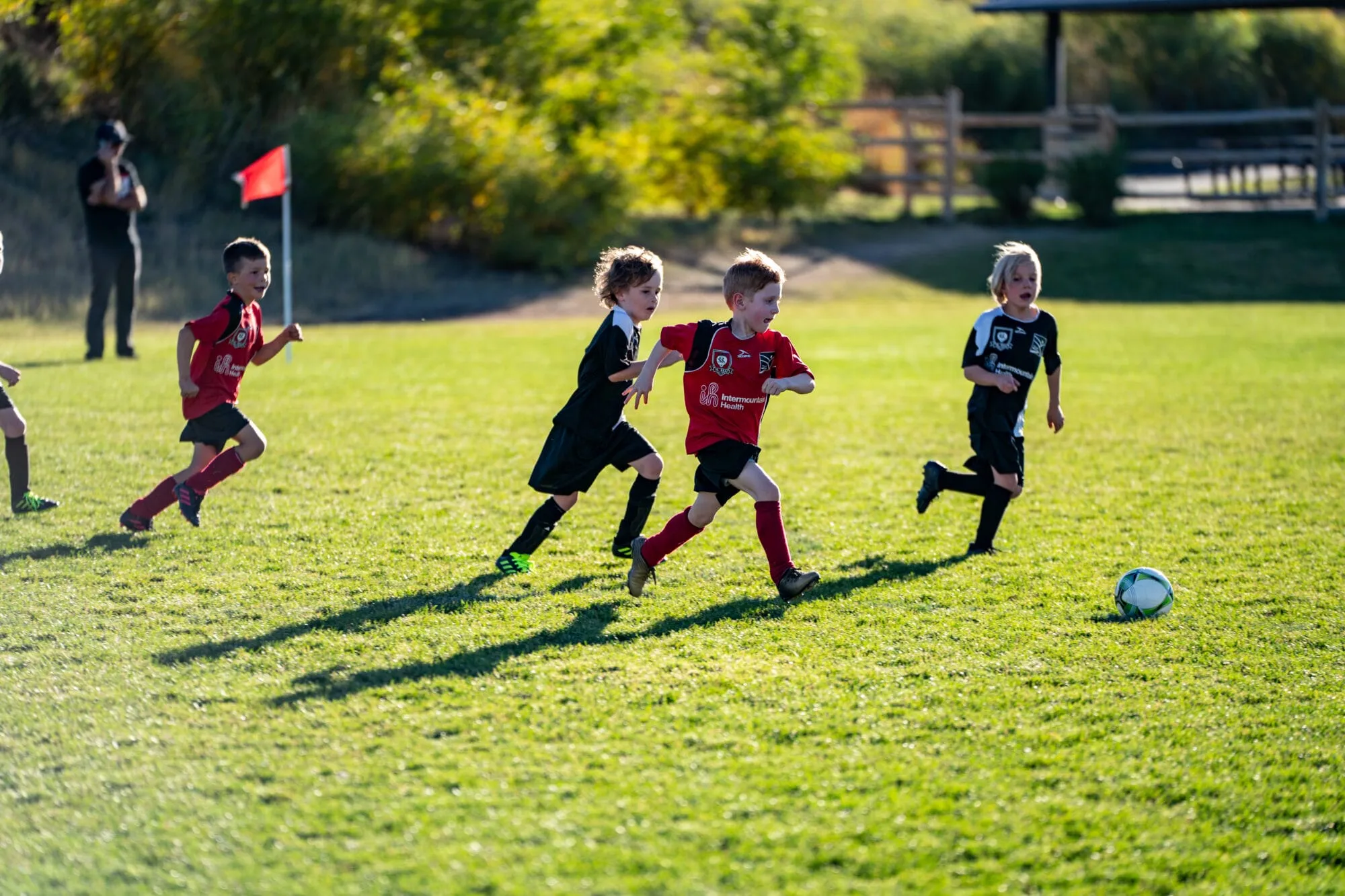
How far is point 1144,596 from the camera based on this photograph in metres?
5.98

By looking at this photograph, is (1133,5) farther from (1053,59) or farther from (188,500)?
(188,500)

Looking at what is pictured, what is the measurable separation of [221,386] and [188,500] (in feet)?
1.92

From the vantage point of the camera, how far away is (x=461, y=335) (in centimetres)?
1817

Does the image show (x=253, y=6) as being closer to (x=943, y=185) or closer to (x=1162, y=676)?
(x=943, y=185)

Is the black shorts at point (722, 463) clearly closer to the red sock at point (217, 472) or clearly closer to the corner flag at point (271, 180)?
the red sock at point (217, 472)

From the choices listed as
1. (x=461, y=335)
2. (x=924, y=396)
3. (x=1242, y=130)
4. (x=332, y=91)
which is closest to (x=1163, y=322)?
(x=924, y=396)

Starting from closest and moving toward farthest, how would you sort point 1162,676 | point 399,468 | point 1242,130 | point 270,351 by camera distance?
point 1162,676 → point 270,351 → point 399,468 → point 1242,130

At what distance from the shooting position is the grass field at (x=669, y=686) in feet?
12.2

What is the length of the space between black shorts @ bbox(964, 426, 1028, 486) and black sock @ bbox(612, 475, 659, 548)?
5.29ft

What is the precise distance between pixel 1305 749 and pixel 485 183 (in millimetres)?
19434

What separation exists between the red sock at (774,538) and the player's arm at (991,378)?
1.37 metres

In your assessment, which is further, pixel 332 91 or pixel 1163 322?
pixel 332 91

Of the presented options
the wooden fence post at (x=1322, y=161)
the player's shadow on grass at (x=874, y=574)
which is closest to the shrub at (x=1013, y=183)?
the wooden fence post at (x=1322, y=161)

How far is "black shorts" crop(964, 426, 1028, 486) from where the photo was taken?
720 centimetres
